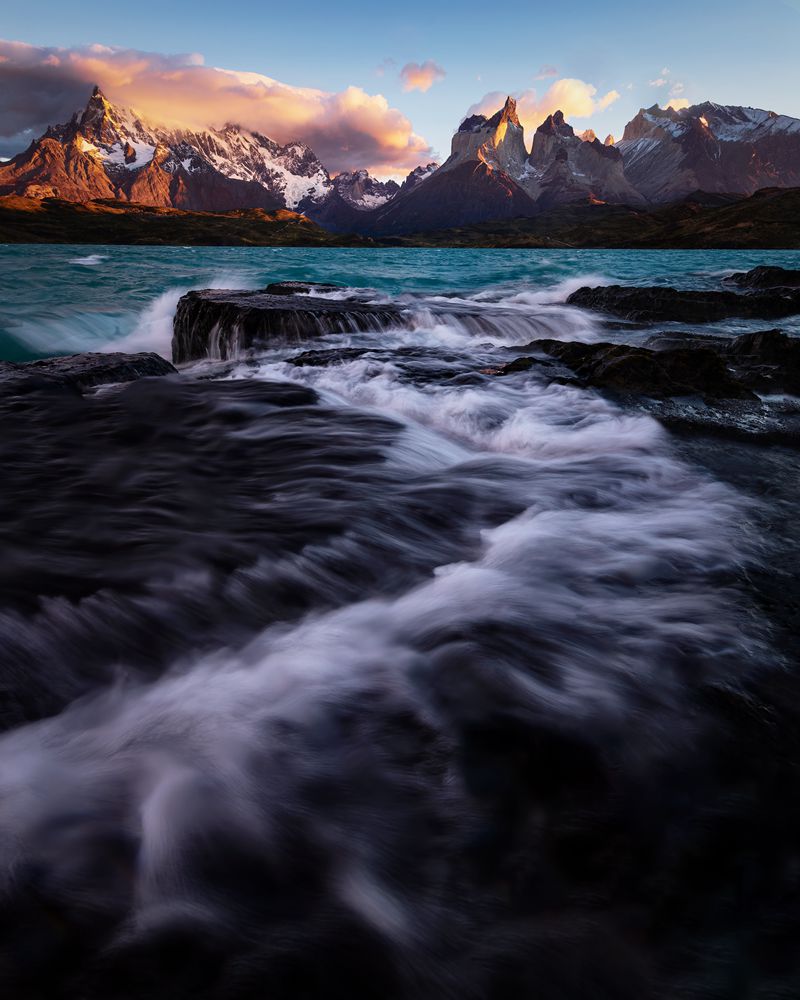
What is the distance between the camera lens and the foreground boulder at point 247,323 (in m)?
10.2

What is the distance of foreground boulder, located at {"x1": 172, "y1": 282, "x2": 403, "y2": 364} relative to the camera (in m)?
10.2

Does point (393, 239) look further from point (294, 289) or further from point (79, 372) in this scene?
point (79, 372)

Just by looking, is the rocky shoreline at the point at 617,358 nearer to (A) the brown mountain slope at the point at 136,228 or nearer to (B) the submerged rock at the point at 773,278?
(B) the submerged rock at the point at 773,278

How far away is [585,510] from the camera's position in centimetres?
433

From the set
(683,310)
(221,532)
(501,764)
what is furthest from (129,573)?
(683,310)

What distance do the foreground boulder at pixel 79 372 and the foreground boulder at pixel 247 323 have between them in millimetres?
2363

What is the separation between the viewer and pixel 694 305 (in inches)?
551

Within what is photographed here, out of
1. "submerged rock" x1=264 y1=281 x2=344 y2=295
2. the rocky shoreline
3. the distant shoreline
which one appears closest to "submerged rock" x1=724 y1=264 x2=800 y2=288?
the rocky shoreline

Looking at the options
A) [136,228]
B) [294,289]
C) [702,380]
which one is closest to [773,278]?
[294,289]

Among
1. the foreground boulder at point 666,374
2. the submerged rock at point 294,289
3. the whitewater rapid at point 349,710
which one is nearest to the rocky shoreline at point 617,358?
the foreground boulder at point 666,374

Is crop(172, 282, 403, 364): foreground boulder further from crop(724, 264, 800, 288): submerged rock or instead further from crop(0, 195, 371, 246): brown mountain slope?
crop(0, 195, 371, 246): brown mountain slope

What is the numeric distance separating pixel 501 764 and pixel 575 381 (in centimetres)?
642

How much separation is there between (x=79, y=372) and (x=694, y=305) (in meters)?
13.3

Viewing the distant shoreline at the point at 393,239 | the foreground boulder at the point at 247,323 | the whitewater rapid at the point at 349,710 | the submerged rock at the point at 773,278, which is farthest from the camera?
the distant shoreline at the point at 393,239
